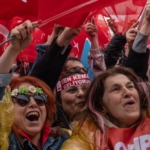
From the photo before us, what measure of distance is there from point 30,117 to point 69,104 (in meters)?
0.73

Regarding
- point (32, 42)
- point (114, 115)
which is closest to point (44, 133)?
point (114, 115)

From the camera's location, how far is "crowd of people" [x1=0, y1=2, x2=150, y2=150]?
2645 millimetres

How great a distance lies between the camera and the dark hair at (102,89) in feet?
9.93

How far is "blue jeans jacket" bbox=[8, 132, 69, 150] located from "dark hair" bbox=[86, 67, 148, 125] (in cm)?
29

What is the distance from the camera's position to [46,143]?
2.91m

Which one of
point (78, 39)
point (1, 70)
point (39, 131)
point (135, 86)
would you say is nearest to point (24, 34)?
point (1, 70)

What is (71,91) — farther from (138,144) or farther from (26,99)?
(138,144)

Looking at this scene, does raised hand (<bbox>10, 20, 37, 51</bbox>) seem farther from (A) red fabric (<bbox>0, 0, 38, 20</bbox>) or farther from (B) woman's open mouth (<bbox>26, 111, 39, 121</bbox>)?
(A) red fabric (<bbox>0, 0, 38, 20</bbox>)

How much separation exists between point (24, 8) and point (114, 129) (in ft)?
3.73

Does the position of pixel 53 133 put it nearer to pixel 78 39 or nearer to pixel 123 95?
pixel 123 95

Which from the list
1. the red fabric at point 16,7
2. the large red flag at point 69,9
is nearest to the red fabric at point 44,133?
the large red flag at point 69,9

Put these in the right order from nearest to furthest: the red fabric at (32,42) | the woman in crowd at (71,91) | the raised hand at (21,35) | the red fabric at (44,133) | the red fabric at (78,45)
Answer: the raised hand at (21,35) → the red fabric at (44,133) → the woman in crowd at (71,91) → the red fabric at (32,42) → the red fabric at (78,45)

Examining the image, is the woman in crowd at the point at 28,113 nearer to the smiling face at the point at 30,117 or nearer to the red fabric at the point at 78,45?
the smiling face at the point at 30,117

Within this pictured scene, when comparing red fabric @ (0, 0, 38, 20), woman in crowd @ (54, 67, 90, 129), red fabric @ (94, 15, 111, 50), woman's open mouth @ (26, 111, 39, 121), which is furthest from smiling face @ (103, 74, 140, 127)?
red fabric @ (94, 15, 111, 50)
